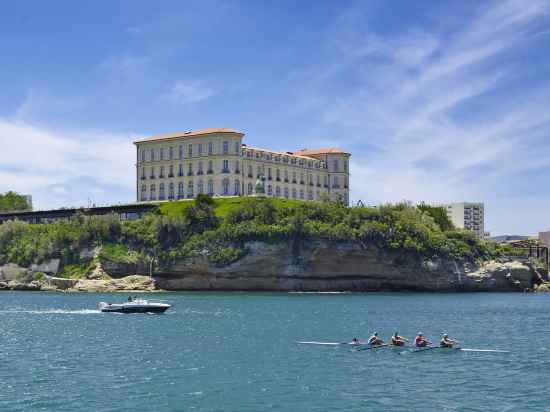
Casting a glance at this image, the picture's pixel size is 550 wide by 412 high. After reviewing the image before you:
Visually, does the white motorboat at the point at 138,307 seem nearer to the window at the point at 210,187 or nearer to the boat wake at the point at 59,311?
the boat wake at the point at 59,311

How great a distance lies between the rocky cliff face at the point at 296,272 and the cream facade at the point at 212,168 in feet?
87.8

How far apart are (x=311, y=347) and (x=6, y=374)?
75.9ft


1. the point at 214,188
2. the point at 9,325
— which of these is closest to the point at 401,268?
the point at 214,188

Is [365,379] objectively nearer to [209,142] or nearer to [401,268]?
[401,268]

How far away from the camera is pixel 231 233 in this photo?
488ft

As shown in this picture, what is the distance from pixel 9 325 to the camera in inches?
3105

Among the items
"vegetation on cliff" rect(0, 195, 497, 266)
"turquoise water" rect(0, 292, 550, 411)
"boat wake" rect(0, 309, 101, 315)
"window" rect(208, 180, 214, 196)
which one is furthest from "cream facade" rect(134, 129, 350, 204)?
"turquoise water" rect(0, 292, 550, 411)

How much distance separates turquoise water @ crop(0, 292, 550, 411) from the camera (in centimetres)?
4131

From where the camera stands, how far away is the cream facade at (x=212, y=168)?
178 meters

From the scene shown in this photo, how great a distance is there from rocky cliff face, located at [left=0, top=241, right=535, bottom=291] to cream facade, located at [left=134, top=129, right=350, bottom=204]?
26.8m

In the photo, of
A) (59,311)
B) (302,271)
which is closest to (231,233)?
(302,271)

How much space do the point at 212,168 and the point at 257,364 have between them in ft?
420

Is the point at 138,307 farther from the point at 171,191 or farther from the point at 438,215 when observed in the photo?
the point at 438,215

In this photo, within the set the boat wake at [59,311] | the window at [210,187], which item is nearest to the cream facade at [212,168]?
the window at [210,187]
